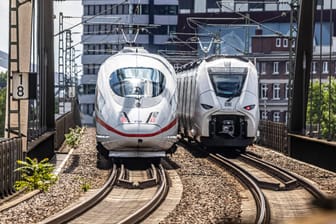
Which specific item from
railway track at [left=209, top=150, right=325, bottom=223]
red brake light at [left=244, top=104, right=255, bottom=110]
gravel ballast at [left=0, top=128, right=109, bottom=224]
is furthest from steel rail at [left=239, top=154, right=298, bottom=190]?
gravel ballast at [left=0, top=128, right=109, bottom=224]

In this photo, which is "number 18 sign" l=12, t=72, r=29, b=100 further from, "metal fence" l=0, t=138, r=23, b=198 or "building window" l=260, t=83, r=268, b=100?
"building window" l=260, t=83, r=268, b=100

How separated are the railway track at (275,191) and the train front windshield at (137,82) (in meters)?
3.05

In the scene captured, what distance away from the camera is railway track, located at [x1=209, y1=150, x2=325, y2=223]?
12227mm

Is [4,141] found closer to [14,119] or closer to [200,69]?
[14,119]

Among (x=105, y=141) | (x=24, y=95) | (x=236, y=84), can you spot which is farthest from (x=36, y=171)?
(x=236, y=84)

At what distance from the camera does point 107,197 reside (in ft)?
48.5

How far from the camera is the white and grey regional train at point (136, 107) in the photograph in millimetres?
20625

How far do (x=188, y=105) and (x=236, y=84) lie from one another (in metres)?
3.64

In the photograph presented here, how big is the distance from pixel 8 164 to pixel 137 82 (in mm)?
6757

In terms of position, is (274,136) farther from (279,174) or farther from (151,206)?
(151,206)

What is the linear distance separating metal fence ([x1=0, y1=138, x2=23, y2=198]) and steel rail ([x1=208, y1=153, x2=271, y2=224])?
4.64 metres

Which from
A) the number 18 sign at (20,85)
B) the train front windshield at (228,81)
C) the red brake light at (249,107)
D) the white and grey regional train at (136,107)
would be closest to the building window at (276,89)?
the train front windshield at (228,81)

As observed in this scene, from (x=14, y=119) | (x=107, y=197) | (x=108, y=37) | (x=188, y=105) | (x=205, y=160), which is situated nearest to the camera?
(x=107, y=197)

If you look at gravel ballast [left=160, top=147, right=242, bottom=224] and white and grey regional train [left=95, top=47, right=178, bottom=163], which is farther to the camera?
white and grey regional train [left=95, top=47, right=178, bottom=163]
